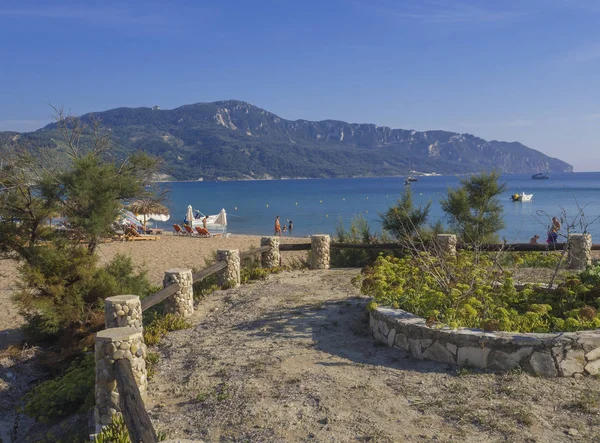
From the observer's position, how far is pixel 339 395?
4.90m

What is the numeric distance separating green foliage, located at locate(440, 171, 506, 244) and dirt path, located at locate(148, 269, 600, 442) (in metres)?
11.9

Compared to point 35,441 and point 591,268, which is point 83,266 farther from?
point 591,268

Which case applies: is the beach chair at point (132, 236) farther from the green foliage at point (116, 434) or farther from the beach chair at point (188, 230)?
the green foliage at point (116, 434)

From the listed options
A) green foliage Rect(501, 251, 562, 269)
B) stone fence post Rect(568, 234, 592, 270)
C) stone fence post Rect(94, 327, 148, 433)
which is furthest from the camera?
stone fence post Rect(568, 234, 592, 270)

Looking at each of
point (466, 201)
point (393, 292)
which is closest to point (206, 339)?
point (393, 292)

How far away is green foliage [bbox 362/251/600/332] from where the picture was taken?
18.5 ft

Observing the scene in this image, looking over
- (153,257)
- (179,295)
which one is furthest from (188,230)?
(179,295)

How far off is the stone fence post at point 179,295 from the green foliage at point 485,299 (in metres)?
2.98

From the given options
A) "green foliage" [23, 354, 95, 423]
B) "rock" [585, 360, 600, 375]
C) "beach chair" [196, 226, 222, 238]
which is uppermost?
"rock" [585, 360, 600, 375]

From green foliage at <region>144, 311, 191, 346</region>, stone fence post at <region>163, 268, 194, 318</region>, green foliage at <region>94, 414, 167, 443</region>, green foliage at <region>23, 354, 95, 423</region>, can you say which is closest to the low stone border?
green foliage at <region>94, 414, 167, 443</region>

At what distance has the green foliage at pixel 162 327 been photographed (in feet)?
23.7

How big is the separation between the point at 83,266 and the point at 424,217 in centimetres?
1049

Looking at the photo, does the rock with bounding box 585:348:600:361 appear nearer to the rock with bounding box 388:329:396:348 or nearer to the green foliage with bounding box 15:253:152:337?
the rock with bounding box 388:329:396:348

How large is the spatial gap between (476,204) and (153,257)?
505 inches
